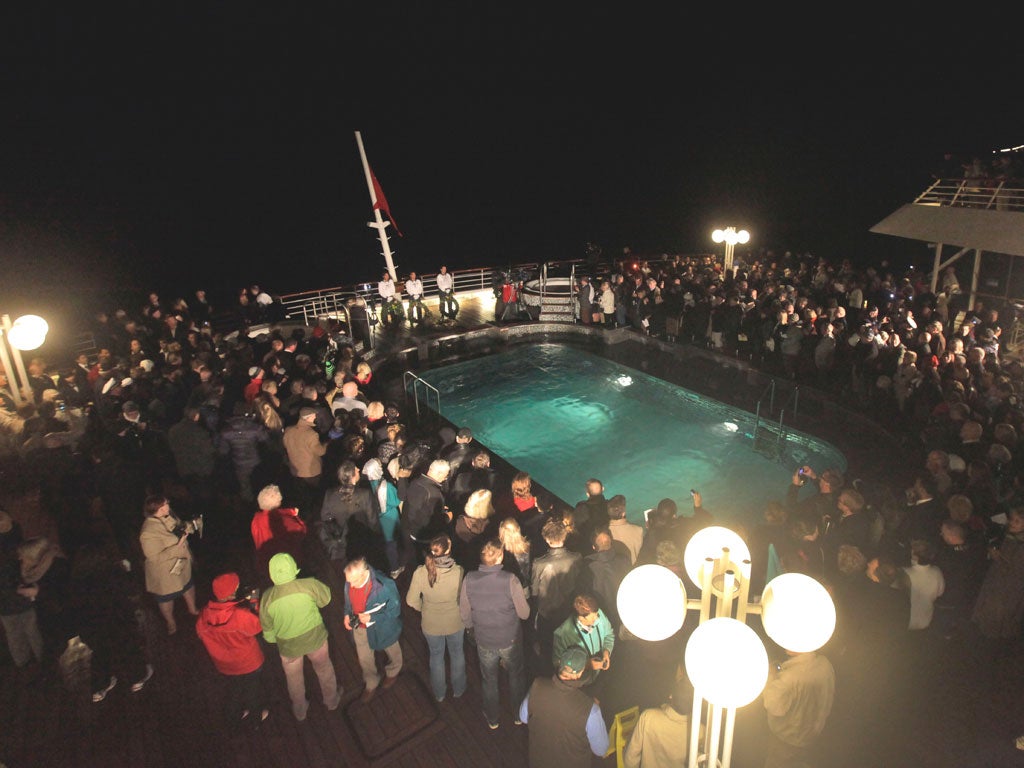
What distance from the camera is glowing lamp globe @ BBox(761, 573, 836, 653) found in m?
2.18

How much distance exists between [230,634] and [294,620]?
1.52ft

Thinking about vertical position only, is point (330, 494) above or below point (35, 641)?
above

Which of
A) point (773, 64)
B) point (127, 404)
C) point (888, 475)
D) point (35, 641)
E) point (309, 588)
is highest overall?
point (773, 64)

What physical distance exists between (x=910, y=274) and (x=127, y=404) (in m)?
16.8

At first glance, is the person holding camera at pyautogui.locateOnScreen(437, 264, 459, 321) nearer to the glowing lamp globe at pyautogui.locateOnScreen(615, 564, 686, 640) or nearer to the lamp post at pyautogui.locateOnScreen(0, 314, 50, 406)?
the lamp post at pyautogui.locateOnScreen(0, 314, 50, 406)

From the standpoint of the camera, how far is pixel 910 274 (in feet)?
47.6

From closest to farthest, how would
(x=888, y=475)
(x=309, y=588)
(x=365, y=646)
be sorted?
(x=309, y=588)
(x=365, y=646)
(x=888, y=475)

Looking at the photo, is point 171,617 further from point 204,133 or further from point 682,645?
point 204,133

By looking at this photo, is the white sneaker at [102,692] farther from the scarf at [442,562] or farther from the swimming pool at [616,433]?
the swimming pool at [616,433]

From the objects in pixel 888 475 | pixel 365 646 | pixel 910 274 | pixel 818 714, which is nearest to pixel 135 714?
pixel 365 646

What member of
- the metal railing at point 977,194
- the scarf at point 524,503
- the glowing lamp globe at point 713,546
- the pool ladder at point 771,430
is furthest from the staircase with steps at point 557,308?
the glowing lamp globe at point 713,546

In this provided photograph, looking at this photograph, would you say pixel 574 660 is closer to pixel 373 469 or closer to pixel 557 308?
pixel 373 469

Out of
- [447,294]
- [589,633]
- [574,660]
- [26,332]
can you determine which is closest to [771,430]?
[589,633]

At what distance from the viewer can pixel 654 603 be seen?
237 cm
